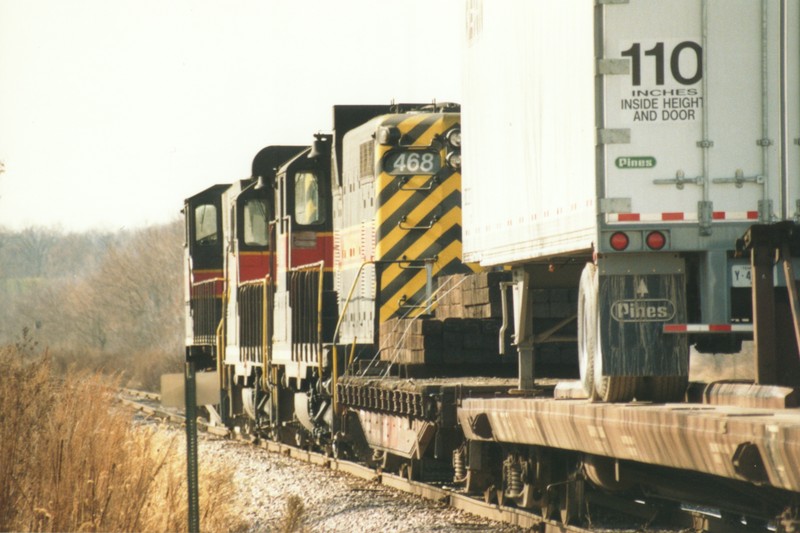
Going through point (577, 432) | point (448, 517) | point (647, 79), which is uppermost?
point (647, 79)

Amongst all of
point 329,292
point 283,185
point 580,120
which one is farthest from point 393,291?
point 580,120

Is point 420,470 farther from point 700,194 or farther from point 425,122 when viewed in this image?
point 700,194

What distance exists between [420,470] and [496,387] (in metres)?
2.92

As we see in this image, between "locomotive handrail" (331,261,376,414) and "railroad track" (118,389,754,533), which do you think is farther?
"locomotive handrail" (331,261,376,414)

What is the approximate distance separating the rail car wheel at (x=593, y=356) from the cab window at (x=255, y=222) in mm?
14101

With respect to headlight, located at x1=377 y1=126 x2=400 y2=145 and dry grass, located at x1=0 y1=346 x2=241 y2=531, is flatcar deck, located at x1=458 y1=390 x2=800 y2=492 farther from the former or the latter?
headlight, located at x1=377 y1=126 x2=400 y2=145

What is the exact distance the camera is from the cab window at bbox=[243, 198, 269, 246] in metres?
23.4

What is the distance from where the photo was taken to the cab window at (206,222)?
92.9 ft

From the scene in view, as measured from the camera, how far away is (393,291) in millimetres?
16453

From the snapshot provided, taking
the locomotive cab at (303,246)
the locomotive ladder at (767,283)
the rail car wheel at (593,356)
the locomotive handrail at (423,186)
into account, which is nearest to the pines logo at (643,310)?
the rail car wheel at (593,356)

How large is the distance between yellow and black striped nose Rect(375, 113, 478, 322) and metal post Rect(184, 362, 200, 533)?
309 inches

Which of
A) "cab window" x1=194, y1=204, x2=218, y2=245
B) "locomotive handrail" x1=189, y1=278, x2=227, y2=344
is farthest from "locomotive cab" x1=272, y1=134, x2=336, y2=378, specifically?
"cab window" x1=194, y1=204, x2=218, y2=245

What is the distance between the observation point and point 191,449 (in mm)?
8367

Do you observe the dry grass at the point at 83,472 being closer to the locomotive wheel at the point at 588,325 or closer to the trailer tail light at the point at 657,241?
the locomotive wheel at the point at 588,325
